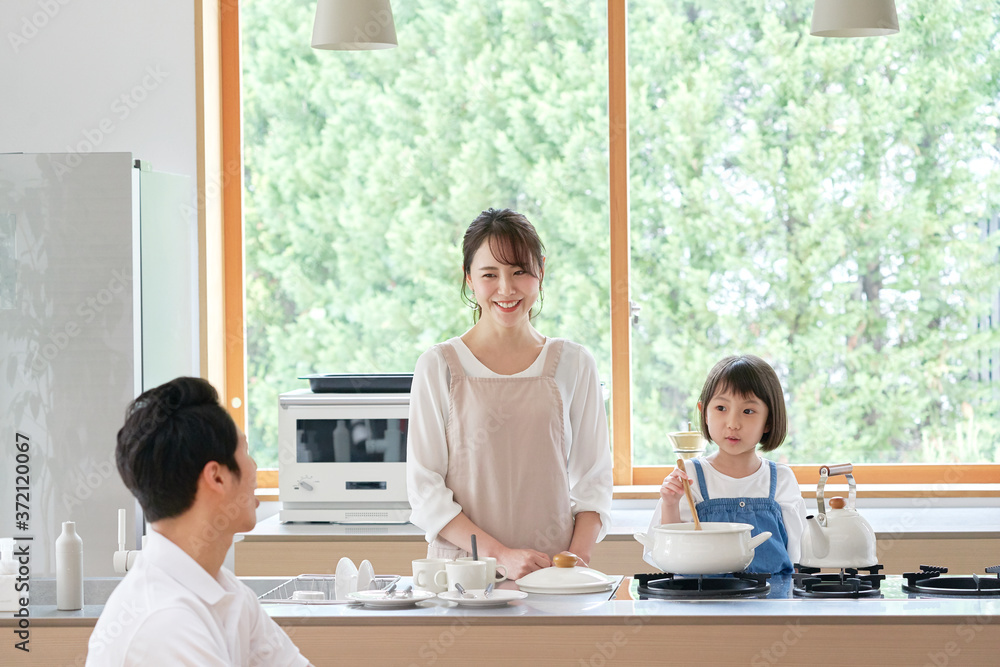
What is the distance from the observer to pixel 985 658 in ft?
5.65

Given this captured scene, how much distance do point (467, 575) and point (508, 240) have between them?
2.24ft

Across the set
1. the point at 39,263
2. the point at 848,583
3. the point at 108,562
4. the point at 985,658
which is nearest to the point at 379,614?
the point at 848,583

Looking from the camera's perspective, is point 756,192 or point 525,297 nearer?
point 525,297

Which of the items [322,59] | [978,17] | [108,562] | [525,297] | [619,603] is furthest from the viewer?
[322,59]

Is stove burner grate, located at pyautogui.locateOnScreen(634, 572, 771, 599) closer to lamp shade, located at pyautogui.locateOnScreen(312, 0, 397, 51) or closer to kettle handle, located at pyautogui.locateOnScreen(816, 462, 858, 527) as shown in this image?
kettle handle, located at pyautogui.locateOnScreen(816, 462, 858, 527)

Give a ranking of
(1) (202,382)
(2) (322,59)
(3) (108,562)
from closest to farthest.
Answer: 1. (1) (202,382)
2. (3) (108,562)
3. (2) (322,59)

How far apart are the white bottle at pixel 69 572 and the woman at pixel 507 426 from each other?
0.64 metres

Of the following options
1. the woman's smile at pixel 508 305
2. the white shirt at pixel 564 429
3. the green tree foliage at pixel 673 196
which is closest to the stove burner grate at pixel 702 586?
the white shirt at pixel 564 429

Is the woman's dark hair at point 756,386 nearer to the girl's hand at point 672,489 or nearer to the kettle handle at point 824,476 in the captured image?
the girl's hand at point 672,489

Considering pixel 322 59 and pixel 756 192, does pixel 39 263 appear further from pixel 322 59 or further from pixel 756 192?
pixel 756 192

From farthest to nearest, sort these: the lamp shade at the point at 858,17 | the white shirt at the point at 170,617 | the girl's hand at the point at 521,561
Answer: the lamp shade at the point at 858,17 → the girl's hand at the point at 521,561 → the white shirt at the point at 170,617

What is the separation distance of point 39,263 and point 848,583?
2487 millimetres

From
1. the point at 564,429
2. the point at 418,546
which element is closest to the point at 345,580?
the point at 564,429

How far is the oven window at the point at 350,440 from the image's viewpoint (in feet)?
11.3
